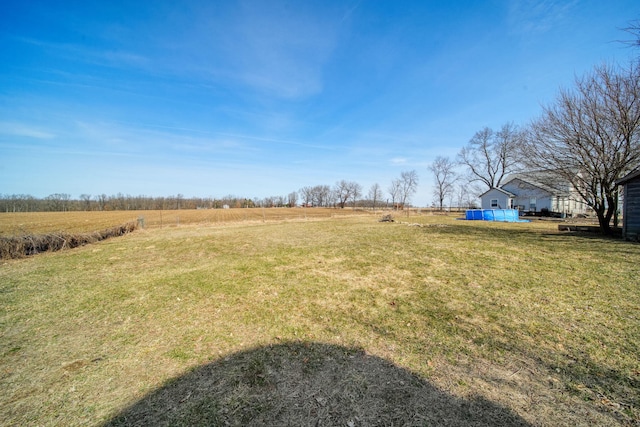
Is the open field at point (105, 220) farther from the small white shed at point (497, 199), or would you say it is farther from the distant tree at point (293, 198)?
the distant tree at point (293, 198)

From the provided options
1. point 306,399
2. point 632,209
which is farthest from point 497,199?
point 306,399

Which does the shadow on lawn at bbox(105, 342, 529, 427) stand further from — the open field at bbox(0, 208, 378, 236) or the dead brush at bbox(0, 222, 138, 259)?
the open field at bbox(0, 208, 378, 236)

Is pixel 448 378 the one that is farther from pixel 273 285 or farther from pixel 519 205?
pixel 519 205

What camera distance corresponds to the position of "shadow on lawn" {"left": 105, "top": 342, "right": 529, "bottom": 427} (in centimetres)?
233

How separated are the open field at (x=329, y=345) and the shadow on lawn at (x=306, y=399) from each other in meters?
0.02

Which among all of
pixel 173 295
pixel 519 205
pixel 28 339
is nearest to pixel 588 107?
pixel 173 295

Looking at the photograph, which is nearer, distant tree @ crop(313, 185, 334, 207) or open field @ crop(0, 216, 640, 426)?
open field @ crop(0, 216, 640, 426)

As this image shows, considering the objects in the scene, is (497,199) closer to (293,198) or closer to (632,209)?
(632,209)

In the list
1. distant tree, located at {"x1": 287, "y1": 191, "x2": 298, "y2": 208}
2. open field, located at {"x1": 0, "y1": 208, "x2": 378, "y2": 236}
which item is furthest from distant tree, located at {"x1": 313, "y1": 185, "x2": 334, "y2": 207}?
open field, located at {"x1": 0, "y1": 208, "x2": 378, "y2": 236}

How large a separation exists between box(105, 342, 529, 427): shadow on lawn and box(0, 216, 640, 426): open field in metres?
0.02

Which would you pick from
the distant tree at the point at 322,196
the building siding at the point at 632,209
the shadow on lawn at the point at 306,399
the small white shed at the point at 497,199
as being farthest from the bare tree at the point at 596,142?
the distant tree at the point at 322,196

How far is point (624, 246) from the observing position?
9.16 metres

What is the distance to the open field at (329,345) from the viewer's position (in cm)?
246

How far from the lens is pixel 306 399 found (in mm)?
2607
